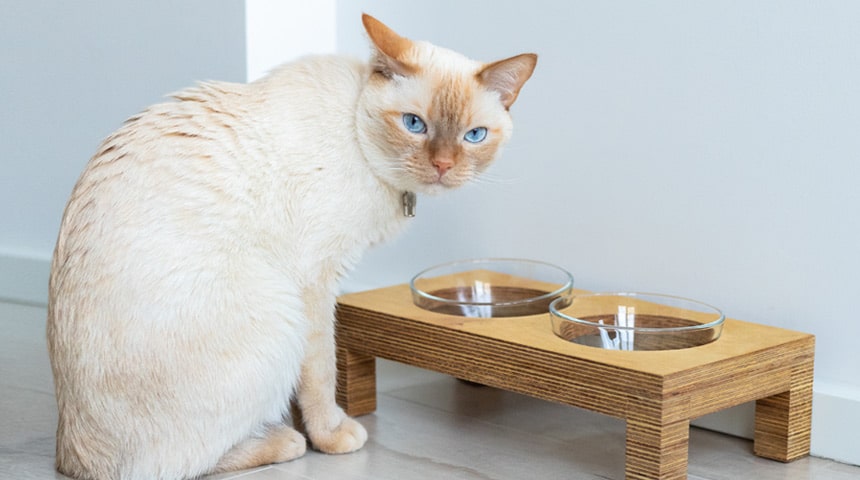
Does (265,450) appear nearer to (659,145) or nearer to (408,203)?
(408,203)

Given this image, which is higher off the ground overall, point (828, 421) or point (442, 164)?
point (442, 164)

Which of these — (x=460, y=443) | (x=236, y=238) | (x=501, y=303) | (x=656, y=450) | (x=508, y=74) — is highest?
(x=508, y=74)

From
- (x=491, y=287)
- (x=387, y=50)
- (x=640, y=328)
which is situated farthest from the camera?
(x=491, y=287)

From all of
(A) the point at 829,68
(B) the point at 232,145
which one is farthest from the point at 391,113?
(A) the point at 829,68

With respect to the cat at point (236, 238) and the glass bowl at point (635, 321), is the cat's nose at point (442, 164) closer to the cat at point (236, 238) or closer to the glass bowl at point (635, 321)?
the cat at point (236, 238)

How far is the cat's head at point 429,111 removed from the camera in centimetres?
169

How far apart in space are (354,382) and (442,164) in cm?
58

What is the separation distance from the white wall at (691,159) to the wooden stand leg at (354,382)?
1.43 ft

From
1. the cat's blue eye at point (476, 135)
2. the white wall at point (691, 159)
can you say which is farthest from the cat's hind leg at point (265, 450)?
the white wall at point (691, 159)

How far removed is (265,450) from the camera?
179 centimetres

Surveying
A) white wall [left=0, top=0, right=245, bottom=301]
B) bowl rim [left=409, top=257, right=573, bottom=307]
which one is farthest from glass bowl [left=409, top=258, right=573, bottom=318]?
white wall [left=0, top=0, right=245, bottom=301]

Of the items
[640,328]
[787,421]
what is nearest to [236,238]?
[640,328]

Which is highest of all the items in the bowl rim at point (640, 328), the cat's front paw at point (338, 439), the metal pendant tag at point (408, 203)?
the metal pendant tag at point (408, 203)

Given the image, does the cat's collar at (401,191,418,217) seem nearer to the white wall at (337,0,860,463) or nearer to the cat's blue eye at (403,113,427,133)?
the cat's blue eye at (403,113,427,133)
